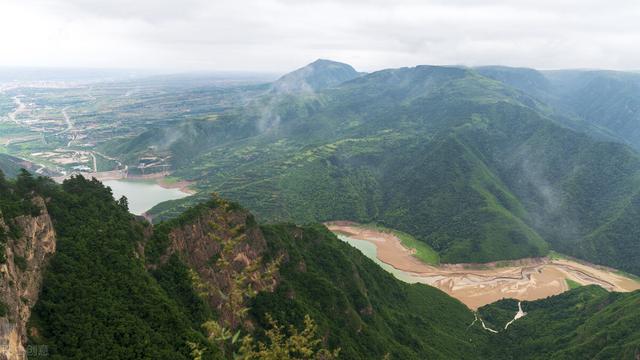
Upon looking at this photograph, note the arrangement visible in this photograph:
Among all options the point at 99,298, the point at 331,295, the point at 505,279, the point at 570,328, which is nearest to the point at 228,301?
the point at 99,298

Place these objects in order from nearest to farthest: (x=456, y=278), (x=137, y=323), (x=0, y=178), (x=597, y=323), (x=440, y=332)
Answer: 1. (x=137, y=323)
2. (x=0, y=178)
3. (x=597, y=323)
4. (x=440, y=332)
5. (x=456, y=278)

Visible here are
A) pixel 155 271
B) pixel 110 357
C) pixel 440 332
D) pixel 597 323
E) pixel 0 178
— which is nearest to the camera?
pixel 110 357

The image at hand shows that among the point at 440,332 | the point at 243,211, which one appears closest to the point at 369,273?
the point at 440,332

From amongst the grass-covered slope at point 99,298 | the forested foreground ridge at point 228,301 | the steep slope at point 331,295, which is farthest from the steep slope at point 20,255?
the steep slope at point 331,295

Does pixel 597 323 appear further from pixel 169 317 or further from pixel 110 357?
pixel 110 357

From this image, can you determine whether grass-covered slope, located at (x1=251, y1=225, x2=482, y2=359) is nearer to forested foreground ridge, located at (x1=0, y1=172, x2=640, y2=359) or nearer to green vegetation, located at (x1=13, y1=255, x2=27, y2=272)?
forested foreground ridge, located at (x1=0, y1=172, x2=640, y2=359)

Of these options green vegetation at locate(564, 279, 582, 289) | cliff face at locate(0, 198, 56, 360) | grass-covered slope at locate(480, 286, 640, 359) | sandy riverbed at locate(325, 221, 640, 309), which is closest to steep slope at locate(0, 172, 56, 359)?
cliff face at locate(0, 198, 56, 360)
